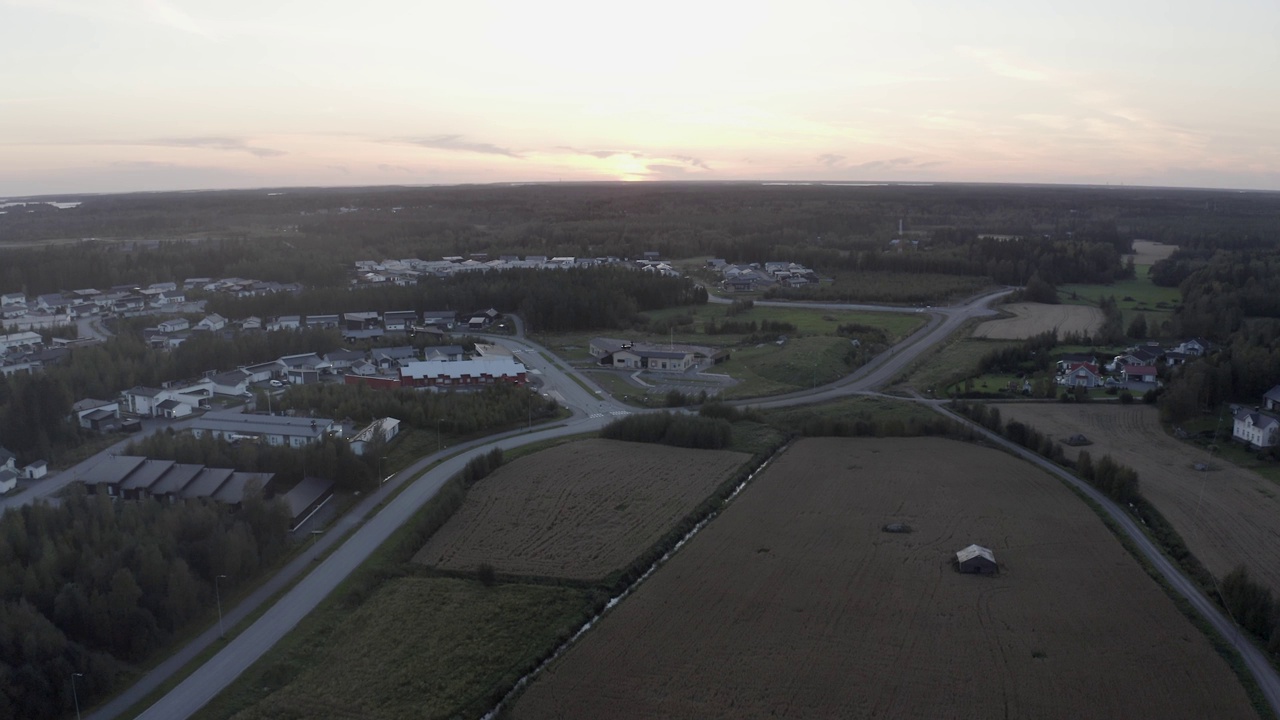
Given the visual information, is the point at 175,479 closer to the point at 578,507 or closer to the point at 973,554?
the point at 578,507

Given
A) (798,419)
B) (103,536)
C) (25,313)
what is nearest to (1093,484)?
(798,419)

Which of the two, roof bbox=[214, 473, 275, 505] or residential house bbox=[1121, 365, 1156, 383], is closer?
roof bbox=[214, 473, 275, 505]

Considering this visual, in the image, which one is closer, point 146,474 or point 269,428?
point 146,474

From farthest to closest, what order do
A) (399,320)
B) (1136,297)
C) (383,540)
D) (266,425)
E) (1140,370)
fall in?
(1136,297)
(399,320)
(1140,370)
(266,425)
(383,540)

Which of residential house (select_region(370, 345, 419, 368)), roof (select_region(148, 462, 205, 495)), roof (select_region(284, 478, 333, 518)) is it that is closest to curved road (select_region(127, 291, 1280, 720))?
roof (select_region(284, 478, 333, 518))

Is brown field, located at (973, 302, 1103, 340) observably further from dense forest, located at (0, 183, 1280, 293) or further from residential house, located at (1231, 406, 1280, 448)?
residential house, located at (1231, 406, 1280, 448)

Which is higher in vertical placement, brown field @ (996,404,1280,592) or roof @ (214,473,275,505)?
roof @ (214,473,275,505)

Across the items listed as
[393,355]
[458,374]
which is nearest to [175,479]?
[458,374]

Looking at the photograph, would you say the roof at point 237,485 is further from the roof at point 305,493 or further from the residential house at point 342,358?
the residential house at point 342,358
